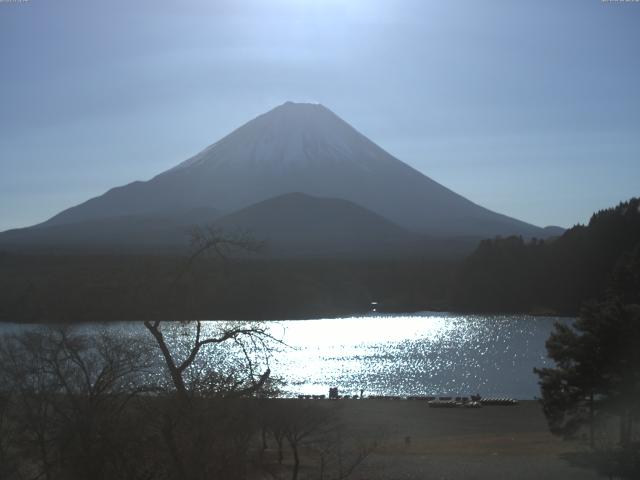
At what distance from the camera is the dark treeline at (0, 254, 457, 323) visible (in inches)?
1272

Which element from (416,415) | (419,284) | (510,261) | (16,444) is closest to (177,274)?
(16,444)

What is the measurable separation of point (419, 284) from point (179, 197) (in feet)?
179

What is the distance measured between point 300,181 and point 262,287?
6581 cm

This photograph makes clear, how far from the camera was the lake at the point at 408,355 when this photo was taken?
2592 cm

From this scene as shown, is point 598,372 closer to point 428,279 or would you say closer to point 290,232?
point 428,279

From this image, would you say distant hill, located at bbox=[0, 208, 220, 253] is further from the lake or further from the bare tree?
the bare tree

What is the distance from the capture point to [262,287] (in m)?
53.6

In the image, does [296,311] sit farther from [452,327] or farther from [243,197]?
[243,197]

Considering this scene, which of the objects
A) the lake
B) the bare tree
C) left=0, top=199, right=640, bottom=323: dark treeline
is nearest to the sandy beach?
the lake

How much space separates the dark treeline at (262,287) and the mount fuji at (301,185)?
35463 millimetres

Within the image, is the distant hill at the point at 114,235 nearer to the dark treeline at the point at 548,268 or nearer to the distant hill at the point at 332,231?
the distant hill at the point at 332,231

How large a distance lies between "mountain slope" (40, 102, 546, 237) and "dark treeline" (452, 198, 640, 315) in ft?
166

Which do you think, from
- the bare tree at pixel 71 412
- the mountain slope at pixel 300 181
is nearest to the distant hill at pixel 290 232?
the mountain slope at pixel 300 181

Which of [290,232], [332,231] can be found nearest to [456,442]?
[290,232]
